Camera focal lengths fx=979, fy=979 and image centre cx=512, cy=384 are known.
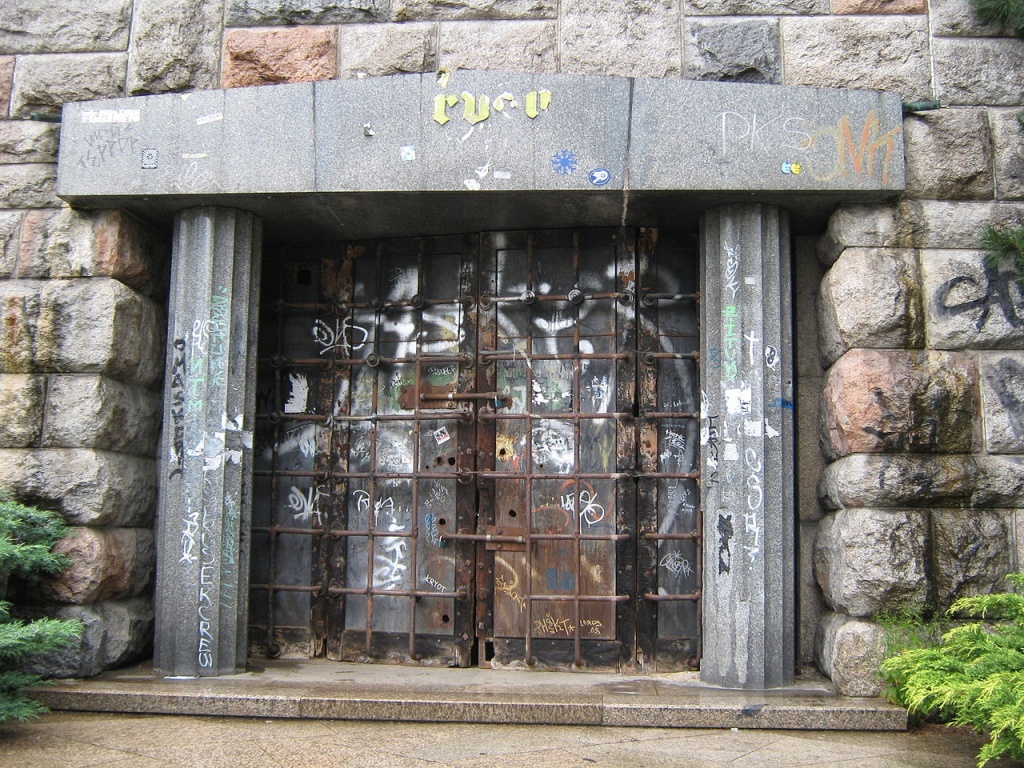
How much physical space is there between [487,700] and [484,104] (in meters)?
3.17

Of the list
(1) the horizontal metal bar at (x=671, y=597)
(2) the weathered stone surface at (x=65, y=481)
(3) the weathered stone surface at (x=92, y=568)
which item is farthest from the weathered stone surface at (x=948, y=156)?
(3) the weathered stone surface at (x=92, y=568)

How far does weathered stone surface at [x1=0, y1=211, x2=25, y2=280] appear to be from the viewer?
5742 mm

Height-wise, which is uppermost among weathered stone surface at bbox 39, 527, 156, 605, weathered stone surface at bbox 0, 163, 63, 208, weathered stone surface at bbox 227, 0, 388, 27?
weathered stone surface at bbox 227, 0, 388, 27

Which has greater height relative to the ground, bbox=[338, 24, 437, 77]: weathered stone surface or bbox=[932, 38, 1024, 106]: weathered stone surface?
bbox=[338, 24, 437, 77]: weathered stone surface

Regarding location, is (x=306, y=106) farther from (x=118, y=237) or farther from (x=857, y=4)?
(x=857, y=4)

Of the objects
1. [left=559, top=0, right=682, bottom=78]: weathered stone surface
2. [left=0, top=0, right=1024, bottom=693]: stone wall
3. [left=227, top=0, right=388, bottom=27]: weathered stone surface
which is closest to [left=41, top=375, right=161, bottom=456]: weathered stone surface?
[left=0, top=0, right=1024, bottom=693]: stone wall

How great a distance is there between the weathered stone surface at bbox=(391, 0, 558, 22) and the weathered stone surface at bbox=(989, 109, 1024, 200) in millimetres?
2578

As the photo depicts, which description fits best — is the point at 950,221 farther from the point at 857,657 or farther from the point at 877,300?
the point at 857,657

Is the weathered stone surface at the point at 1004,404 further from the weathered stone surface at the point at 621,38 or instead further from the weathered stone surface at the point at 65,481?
the weathered stone surface at the point at 65,481

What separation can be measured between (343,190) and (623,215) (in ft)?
5.36

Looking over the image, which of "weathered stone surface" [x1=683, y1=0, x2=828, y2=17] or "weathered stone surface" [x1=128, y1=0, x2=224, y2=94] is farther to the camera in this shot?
"weathered stone surface" [x1=128, y1=0, x2=224, y2=94]

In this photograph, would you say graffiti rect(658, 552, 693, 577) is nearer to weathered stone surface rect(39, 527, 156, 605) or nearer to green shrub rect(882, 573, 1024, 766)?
green shrub rect(882, 573, 1024, 766)

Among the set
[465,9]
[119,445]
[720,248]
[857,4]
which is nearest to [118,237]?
[119,445]

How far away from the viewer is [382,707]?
4898mm
